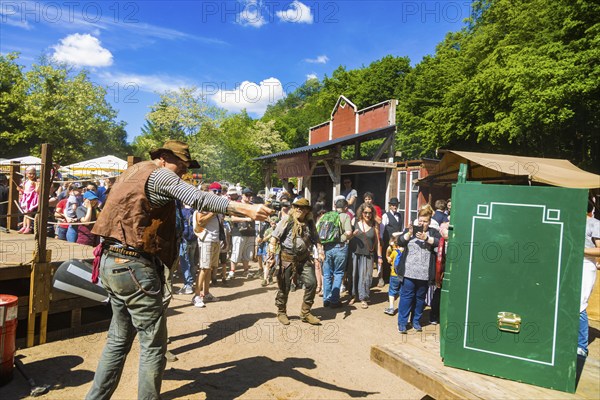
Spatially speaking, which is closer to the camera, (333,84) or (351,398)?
(351,398)

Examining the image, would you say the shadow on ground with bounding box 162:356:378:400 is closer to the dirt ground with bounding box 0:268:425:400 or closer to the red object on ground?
the dirt ground with bounding box 0:268:425:400

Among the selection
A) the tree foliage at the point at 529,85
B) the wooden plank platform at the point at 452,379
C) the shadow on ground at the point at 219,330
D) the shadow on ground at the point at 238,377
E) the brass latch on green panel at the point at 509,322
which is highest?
the tree foliage at the point at 529,85

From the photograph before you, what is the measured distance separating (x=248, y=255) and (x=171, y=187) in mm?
6923

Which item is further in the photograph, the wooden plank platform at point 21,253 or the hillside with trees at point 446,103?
the hillside with trees at point 446,103

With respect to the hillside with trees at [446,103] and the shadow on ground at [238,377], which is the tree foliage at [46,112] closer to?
the hillside with trees at [446,103]

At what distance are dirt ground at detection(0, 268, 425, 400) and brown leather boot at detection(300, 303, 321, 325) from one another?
11 cm

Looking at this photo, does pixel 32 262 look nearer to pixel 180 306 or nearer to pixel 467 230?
pixel 180 306

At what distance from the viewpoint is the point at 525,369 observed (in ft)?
6.95

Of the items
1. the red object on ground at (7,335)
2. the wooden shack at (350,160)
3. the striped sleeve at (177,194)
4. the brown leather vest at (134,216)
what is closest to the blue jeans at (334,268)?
the brown leather vest at (134,216)

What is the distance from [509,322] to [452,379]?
0.46 m

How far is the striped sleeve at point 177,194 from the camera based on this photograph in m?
2.50

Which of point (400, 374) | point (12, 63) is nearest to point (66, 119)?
point (12, 63)

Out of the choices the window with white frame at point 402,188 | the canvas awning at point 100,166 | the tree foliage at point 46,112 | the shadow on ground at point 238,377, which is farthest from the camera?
the tree foliage at point 46,112

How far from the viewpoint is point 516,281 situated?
2178 millimetres
